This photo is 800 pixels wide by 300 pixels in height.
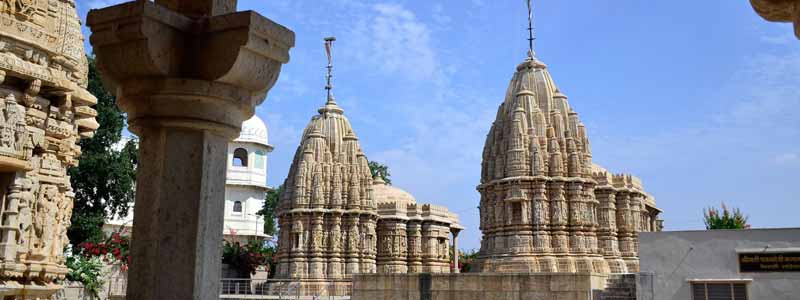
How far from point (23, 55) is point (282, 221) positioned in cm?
2205

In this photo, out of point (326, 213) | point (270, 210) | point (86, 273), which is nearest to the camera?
point (86, 273)

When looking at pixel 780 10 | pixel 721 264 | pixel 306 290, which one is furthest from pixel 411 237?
pixel 780 10

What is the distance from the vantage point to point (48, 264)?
9.12 meters

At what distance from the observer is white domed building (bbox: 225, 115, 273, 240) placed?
1750 inches

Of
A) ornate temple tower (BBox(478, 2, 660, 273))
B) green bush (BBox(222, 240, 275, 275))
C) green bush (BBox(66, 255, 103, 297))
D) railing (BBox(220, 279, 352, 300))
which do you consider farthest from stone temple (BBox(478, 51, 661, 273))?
green bush (BBox(222, 240, 275, 275))

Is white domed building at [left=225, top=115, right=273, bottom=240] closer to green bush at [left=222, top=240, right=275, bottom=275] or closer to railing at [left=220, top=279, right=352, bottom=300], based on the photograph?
green bush at [left=222, top=240, right=275, bottom=275]

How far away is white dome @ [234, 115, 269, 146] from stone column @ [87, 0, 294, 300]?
41969 millimetres

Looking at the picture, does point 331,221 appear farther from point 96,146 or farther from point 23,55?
point 23,55

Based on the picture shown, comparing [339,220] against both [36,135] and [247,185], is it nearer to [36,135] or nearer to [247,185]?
[247,185]

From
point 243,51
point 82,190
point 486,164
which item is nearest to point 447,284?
point 486,164

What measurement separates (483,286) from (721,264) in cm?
603

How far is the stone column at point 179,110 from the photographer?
12.0ft

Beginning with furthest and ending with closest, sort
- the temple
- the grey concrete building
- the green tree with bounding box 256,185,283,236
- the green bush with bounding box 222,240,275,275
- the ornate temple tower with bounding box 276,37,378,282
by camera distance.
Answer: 1. the green tree with bounding box 256,185,283,236
2. the green bush with bounding box 222,240,275,275
3. the temple
4. the ornate temple tower with bounding box 276,37,378,282
5. the grey concrete building

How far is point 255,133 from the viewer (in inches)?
1816
